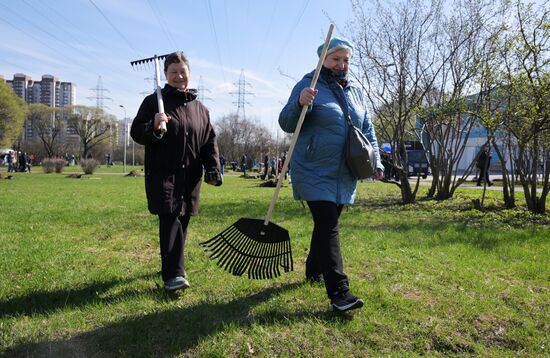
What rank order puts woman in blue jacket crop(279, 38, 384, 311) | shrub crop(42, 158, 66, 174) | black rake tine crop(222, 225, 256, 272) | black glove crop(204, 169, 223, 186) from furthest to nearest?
shrub crop(42, 158, 66, 174), black glove crop(204, 169, 223, 186), black rake tine crop(222, 225, 256, 272), woman in blue jacket crop(279, 38, 384, 311)

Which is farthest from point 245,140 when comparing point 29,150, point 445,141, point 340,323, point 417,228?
point 340,323

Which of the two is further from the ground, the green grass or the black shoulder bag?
the black shoulder bag

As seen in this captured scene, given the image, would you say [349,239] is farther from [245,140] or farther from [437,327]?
[245,140]

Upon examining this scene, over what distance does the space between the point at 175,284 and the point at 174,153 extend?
1.02 meters

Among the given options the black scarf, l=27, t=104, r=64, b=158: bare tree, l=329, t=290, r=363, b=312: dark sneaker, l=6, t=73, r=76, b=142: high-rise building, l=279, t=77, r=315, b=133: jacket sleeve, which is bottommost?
l=329, t=290, r=363, b=312: dark sneaker

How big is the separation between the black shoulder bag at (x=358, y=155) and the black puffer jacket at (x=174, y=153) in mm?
1150

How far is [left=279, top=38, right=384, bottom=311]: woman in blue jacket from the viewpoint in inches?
124

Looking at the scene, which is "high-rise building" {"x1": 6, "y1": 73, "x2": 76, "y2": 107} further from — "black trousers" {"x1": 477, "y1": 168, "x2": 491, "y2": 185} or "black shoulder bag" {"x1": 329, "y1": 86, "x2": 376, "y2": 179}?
"black shoulder bag" {"x1": 329, "y1": 86, "x2": 376, "y2": 179}

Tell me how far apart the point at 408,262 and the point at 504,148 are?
8.21m

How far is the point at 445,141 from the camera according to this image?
12.3 metres

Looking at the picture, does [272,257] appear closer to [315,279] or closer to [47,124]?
[315,279]

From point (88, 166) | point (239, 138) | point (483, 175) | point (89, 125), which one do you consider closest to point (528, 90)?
point (483, 175)

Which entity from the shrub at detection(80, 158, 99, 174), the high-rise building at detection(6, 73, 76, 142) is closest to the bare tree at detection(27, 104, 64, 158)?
the high-rise building at detection(6, 73, 76, 142)

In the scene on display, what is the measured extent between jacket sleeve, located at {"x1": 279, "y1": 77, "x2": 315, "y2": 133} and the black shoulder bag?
376 millimetres
